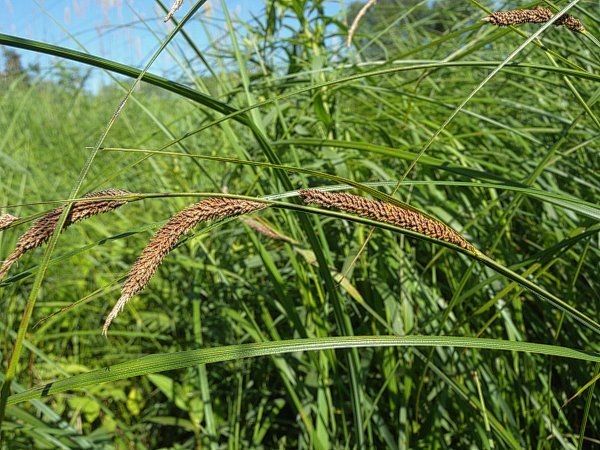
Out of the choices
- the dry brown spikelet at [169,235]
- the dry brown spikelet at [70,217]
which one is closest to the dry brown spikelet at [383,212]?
the dry brown spikelet at [169,235]

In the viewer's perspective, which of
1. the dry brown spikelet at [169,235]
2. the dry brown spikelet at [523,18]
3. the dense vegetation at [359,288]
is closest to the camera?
the dry brown spikelet at [169,235]

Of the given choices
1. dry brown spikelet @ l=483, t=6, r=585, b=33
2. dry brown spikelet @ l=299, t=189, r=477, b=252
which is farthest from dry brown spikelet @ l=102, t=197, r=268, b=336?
dry brown spikelet @ l=483, t=6, r=585, b=33

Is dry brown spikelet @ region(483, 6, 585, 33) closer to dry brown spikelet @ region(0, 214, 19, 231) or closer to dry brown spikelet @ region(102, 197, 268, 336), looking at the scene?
dry brown spikelet @ region(102, 197, 268, 336)

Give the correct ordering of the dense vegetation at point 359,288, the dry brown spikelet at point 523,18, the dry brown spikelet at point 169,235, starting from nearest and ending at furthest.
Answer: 1. the dry brown spikelet at point 169,235
2. the dry brown spikelet at point 523,18
3. the dense vegetation at point 359,288

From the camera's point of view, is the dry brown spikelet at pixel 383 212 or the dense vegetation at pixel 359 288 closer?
the dry brown spikelet at pixel 383 212

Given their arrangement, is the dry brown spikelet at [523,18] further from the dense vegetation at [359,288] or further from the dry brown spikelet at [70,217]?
the dry brown spikelet at [70,217]

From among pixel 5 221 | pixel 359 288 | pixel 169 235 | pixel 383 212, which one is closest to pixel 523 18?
pixel 383 212

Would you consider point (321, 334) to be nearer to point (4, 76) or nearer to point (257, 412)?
point (257, 412)
